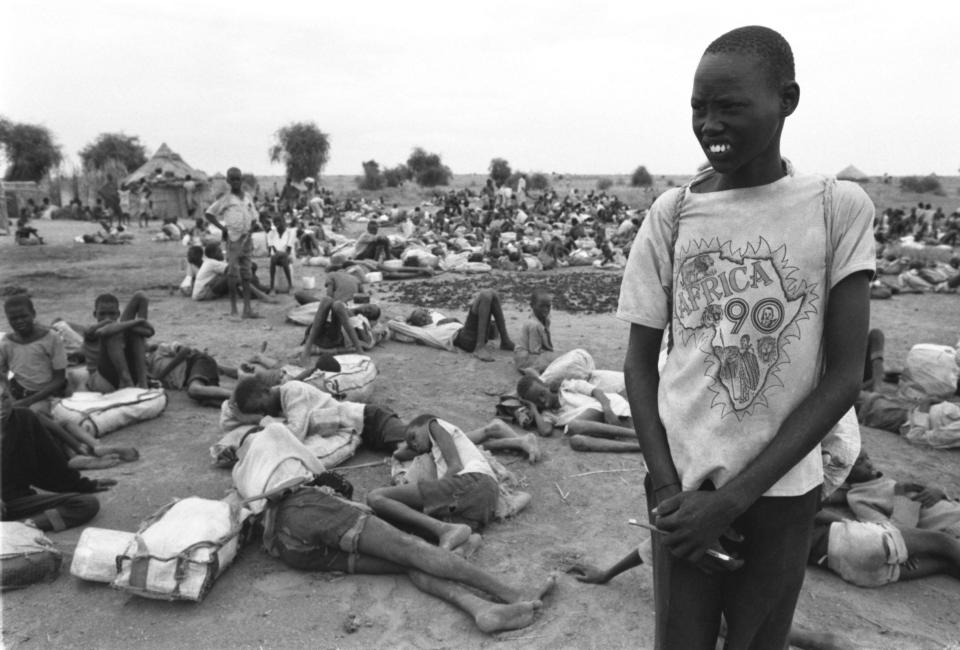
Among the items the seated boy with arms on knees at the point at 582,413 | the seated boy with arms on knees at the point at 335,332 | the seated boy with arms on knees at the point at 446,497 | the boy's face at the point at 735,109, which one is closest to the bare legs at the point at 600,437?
the seated boy with arms on knees at the point at 582,413

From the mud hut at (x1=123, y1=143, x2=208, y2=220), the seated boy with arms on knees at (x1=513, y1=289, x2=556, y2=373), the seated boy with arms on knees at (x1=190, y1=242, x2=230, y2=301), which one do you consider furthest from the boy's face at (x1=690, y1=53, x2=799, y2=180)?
the mud hut at (x1=123, y1=143, x2=208, y2=220)

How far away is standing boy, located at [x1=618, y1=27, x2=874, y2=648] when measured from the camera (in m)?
1.14

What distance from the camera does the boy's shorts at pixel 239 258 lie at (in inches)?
330

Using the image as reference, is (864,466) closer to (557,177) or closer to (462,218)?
(462,218)

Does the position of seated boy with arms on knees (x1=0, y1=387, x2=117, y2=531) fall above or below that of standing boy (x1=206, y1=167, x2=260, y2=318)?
below

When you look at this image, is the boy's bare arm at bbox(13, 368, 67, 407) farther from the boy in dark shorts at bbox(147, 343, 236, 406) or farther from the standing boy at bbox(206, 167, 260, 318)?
the standing boy at bbox(206, 167, 260, 318)

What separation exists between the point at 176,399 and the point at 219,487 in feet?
6.02

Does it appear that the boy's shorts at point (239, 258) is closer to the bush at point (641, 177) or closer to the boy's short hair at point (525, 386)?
the boy's short hair at point (525, 386)

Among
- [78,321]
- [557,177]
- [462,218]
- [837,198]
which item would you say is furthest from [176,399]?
[557,177]

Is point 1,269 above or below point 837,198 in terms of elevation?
below

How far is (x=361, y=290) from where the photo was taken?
1046 centimetres

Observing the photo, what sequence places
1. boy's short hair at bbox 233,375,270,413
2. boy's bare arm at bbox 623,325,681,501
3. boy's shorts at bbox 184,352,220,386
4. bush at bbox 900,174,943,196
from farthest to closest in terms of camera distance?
bush at bbox 900,174,943,196 < boy's shorts at bbox 184,352,220,386 < boy's short hair at bbox 233,375,270,413 < boy's bare arm at bbox 623,325,681,501

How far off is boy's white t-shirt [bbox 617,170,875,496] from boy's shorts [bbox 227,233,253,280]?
7.88 metres

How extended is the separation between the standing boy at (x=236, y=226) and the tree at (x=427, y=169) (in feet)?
113
